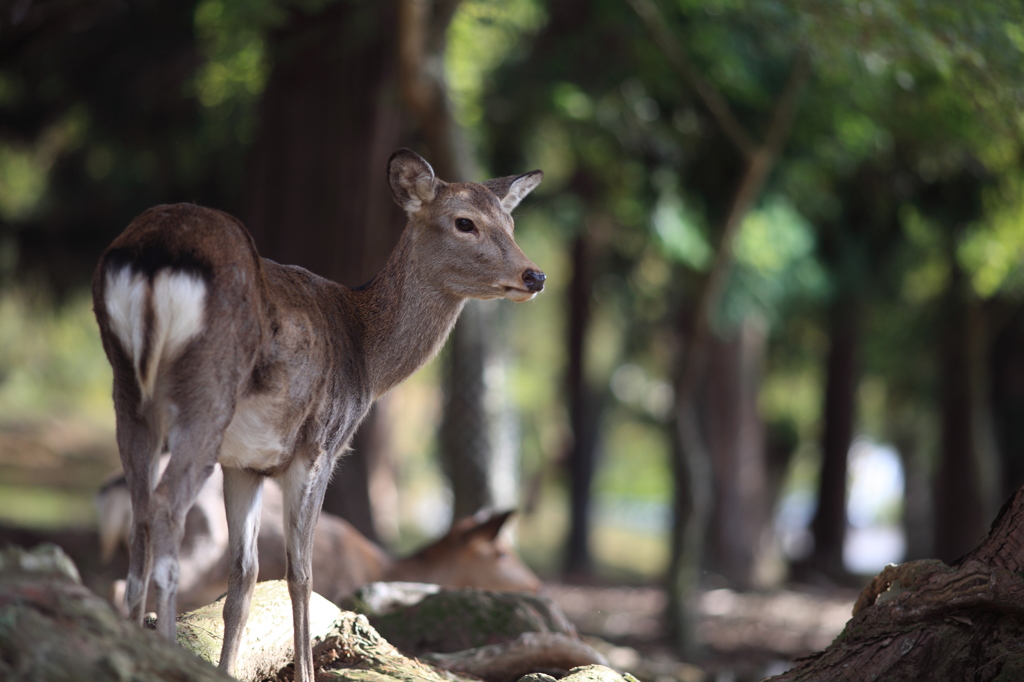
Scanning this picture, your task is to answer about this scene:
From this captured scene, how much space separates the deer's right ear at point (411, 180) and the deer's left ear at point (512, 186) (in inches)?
14.2

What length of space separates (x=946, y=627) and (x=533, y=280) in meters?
2.14

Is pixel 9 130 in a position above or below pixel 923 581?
above

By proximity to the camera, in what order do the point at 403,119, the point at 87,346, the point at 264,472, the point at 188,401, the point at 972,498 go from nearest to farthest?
1. the point at 188,401
2. the point at 264,472
3. the point at 403,119
4. the point at 972,498
5. the point at 87,346

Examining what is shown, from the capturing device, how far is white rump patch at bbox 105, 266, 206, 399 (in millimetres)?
3123

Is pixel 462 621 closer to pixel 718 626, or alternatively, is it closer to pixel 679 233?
pixel 679 233

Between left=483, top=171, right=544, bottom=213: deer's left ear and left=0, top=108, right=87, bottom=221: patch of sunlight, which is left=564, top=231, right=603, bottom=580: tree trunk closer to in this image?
left=0, top=108, right=87, bottom=221: patch of sunlight

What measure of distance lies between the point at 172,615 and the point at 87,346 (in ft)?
87.2

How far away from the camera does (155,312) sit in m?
3.12

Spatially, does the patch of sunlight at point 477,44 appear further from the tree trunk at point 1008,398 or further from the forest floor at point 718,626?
the tree trunk at point 1008,398

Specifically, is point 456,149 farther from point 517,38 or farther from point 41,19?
point 517,38

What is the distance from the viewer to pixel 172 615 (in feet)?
10.4

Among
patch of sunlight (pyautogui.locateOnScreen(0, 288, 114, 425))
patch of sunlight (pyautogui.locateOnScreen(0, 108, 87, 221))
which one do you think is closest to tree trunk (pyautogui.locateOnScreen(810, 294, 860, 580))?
patch of sunlight (pyautogui.locateOnScreen(0, 108, 87, 221))

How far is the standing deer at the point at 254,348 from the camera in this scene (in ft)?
10.4

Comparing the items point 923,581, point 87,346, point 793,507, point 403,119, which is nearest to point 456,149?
point 403,119
